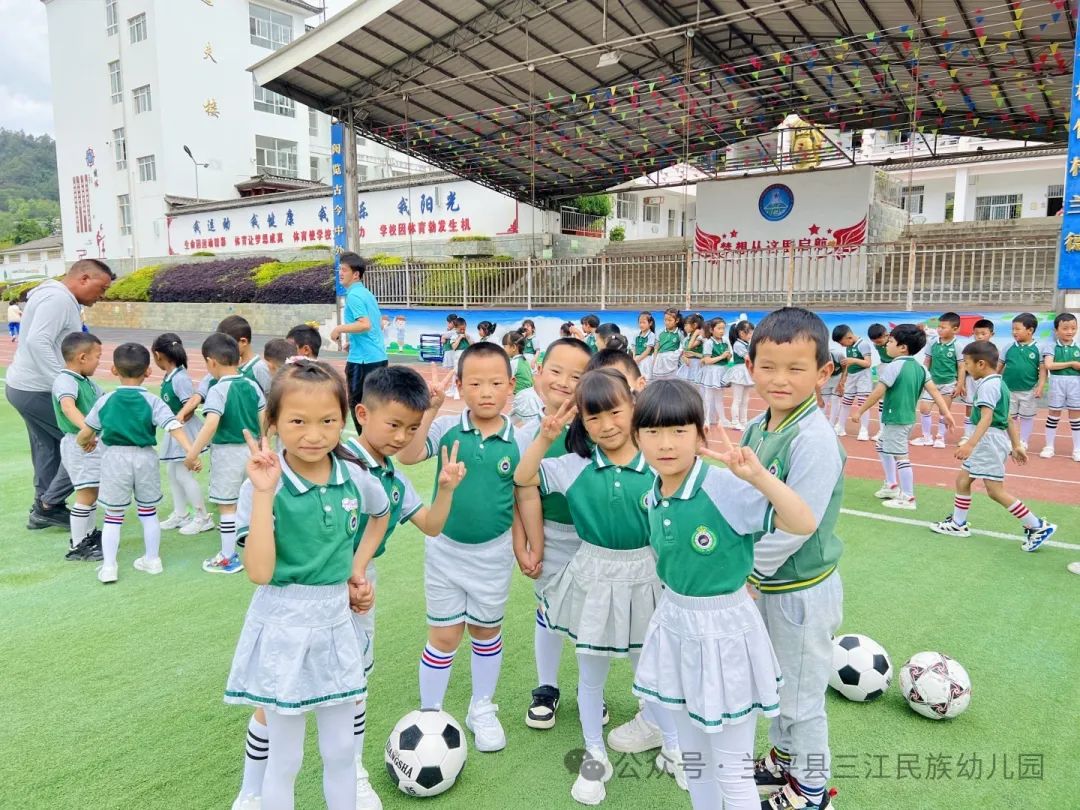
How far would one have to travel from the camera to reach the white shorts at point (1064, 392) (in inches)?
298

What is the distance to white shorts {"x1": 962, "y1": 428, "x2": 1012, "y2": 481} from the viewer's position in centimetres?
483

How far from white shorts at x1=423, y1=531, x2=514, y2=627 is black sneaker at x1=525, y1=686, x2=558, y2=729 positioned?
1.43 feet

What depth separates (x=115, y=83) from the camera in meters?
30.5

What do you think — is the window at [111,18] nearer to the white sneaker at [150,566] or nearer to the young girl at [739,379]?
the young girl at [739,379]

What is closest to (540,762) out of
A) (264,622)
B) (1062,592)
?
(264,622)

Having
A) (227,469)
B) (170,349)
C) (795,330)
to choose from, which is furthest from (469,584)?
(170,349)

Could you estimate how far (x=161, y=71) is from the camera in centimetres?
2859

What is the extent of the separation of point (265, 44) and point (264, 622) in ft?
120

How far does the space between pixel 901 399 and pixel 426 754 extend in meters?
4.85

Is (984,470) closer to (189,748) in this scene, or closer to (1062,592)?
(1062,592)

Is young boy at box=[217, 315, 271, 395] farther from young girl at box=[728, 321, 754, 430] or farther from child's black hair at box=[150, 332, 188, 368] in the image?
young girl at box=[728, 321, 754, 430]

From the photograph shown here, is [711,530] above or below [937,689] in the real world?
above

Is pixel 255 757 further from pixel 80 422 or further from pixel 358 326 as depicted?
pixel 358 326

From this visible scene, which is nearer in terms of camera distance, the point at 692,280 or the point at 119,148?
the point at 692,280
